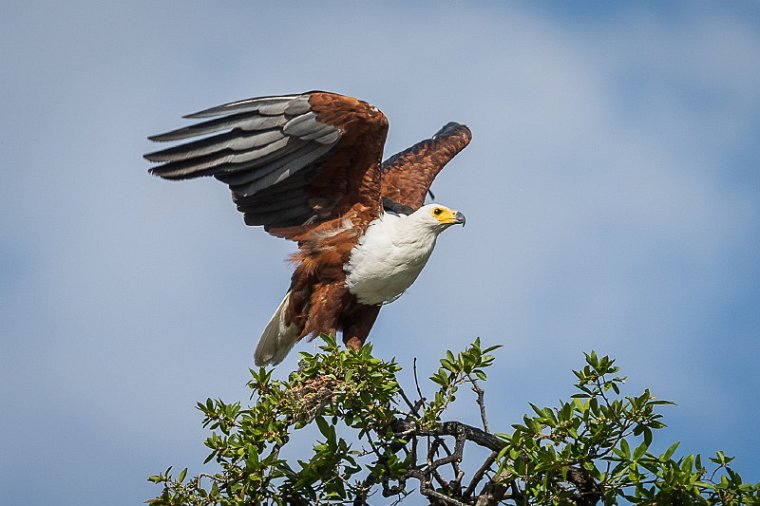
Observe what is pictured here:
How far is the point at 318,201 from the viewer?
22.0ft

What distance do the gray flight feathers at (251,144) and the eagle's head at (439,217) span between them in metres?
0.74

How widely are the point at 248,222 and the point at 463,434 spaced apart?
7.96 feet

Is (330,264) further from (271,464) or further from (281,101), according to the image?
(271,464)

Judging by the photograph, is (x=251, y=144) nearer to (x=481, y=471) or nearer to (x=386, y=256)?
(x=386, y=256)

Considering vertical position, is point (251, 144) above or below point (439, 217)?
below

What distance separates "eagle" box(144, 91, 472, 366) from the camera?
615cm

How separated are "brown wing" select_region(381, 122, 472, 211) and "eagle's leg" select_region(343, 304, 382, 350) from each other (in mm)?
889

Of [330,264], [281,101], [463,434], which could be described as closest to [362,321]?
[330,264]

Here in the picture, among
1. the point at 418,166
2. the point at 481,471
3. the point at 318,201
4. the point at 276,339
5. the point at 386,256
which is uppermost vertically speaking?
the point at 418,166

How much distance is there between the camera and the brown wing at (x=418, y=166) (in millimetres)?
8008

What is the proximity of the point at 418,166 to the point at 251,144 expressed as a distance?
7.77 feet

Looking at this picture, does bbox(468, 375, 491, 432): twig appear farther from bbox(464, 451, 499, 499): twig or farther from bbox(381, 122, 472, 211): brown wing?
bbox(381, 122, 472, 211): brown wing

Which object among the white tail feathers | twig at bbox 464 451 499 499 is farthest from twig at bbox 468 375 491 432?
the white tail feathers

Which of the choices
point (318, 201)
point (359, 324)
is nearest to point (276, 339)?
point (359, 324)
